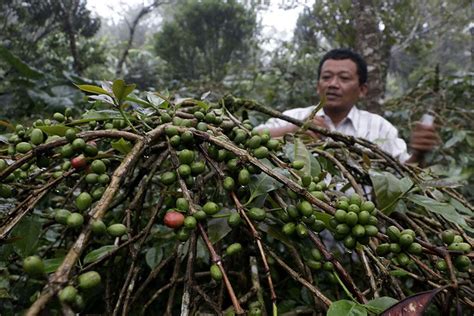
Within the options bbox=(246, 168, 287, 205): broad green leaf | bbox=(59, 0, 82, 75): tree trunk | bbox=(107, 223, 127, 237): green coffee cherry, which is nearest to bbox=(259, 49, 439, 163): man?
bbox=(246, 168, 287, 205): broad green leaf

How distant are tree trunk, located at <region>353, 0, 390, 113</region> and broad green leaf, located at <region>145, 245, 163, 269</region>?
238 cm

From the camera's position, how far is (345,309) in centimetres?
48

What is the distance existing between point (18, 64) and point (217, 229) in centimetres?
191

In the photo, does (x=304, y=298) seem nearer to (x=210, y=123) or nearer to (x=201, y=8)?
(x=210, y=123)

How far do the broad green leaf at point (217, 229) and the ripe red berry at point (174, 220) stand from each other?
0.09 m

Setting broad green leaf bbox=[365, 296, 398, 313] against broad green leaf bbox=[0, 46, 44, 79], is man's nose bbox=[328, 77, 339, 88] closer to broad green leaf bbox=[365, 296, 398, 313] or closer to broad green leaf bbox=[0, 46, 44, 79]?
broad green leaf bbox=[0, 46, 44, 79]

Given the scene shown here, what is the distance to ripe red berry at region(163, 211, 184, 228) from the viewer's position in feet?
1.74

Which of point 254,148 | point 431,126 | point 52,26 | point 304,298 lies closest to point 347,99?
point 431,126

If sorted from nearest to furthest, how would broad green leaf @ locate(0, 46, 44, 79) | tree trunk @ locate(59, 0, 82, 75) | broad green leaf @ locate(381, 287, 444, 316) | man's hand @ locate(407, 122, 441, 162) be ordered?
broad green leaf @ locate(381, 287, 444, 316)
man's hand @ locate(407, 122, 441, 162)
broad green leaf @ locate(0, 46, 44, 79)
tree trunk @ locate(59, 0, 82, 75)

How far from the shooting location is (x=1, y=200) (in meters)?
0.67

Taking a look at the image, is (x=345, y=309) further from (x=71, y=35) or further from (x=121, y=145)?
(x=71, y=35)

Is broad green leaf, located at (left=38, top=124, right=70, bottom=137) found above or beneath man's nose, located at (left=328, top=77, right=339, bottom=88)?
above

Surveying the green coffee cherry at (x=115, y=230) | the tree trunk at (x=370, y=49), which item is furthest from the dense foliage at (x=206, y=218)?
the tree trunk at (x=370, y=49)

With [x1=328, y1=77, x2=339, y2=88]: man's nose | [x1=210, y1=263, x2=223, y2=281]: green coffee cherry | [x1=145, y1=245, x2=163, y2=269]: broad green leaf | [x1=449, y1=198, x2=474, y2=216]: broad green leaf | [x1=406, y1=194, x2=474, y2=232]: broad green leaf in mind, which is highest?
[x1=328, y1=77, x2=339, y2=88]: man's nose
